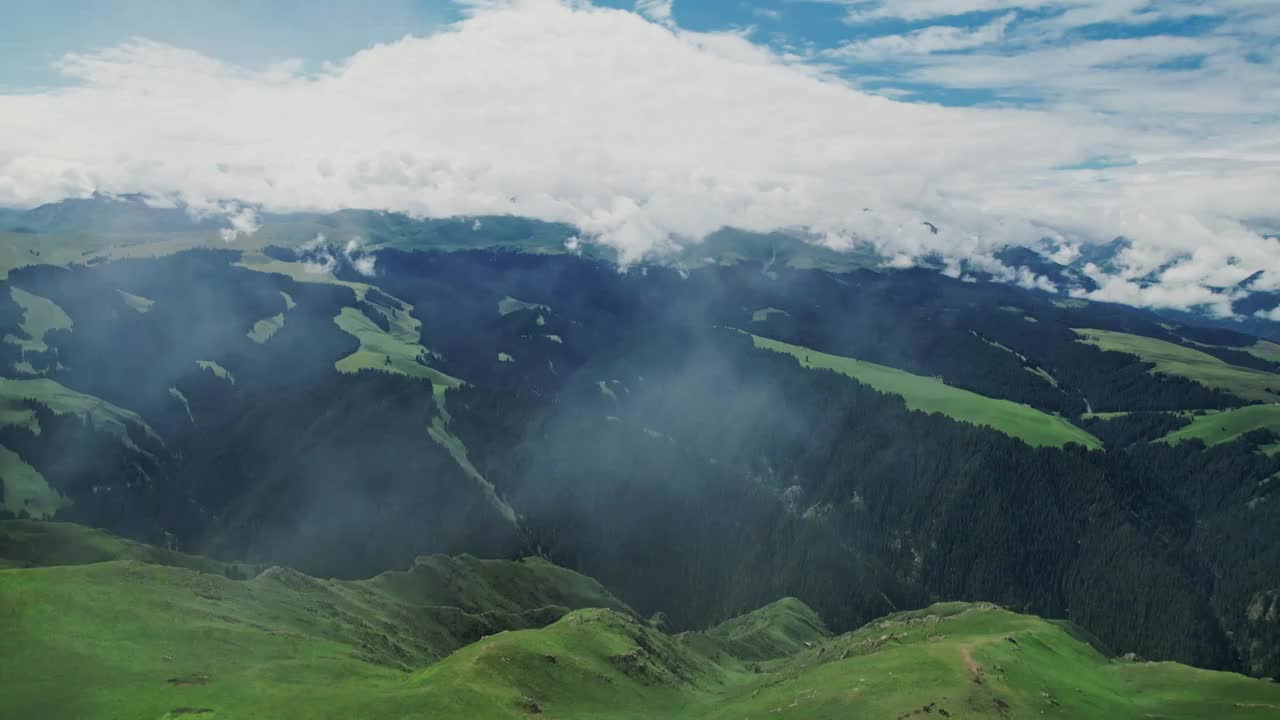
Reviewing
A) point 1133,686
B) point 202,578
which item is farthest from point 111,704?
point 1133,686

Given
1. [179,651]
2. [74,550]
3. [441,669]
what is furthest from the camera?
[74,550]

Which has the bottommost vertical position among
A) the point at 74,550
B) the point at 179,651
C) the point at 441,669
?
the point at 74,550

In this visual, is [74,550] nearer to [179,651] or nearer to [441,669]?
[179,651]

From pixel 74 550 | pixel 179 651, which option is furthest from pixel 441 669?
pixel 74 550

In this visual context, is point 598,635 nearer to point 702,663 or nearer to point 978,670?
point 702,663

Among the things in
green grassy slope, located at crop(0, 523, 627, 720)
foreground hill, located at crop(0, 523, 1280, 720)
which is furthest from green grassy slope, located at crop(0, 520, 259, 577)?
green grassy slope, located at crop(0, 523, 627, 720)

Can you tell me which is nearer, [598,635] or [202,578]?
[202,578]

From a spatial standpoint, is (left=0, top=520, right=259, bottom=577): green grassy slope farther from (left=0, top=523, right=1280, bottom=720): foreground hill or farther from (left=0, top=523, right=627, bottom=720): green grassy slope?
(left=0, top=523, right=627, bottom=720): green grassy slope

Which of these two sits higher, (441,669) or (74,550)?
(441,669)
